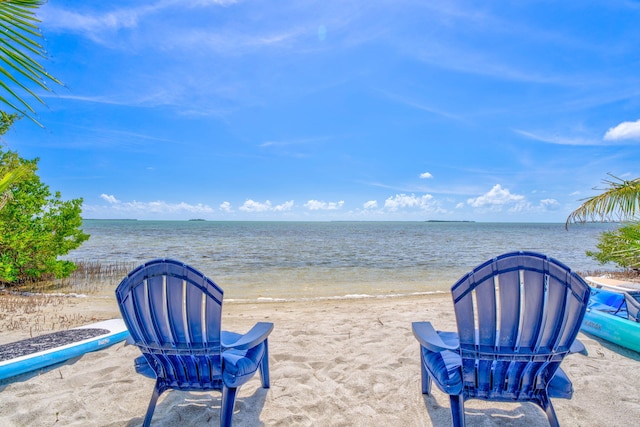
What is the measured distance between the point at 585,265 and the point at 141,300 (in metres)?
20.0

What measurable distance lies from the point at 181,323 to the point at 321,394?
1.33 m

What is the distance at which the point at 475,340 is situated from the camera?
6.82ft

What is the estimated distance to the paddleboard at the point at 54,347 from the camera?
122 inches

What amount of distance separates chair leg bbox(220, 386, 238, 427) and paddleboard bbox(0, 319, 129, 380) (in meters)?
2.24

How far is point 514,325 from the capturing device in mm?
2066

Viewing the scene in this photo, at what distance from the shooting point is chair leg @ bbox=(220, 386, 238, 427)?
217 centimetres

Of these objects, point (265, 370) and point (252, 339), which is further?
point (265, 370)

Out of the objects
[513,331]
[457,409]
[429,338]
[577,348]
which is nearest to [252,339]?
[429,338]

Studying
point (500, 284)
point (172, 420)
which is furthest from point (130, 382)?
point (500, 284)

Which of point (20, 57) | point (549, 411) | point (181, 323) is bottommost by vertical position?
point (549, 411)

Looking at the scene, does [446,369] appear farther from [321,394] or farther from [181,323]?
[181,323]

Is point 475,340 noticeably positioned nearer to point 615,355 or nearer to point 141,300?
point 141,300

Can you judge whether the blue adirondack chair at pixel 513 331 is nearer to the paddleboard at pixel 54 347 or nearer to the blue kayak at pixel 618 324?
the blue kayak at pixel 618 324

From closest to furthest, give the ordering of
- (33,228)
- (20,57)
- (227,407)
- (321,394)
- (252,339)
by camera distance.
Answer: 1. (20,57)
2. (227,407)
3. (252,339)
4. (321,394)
5. (33,228)
